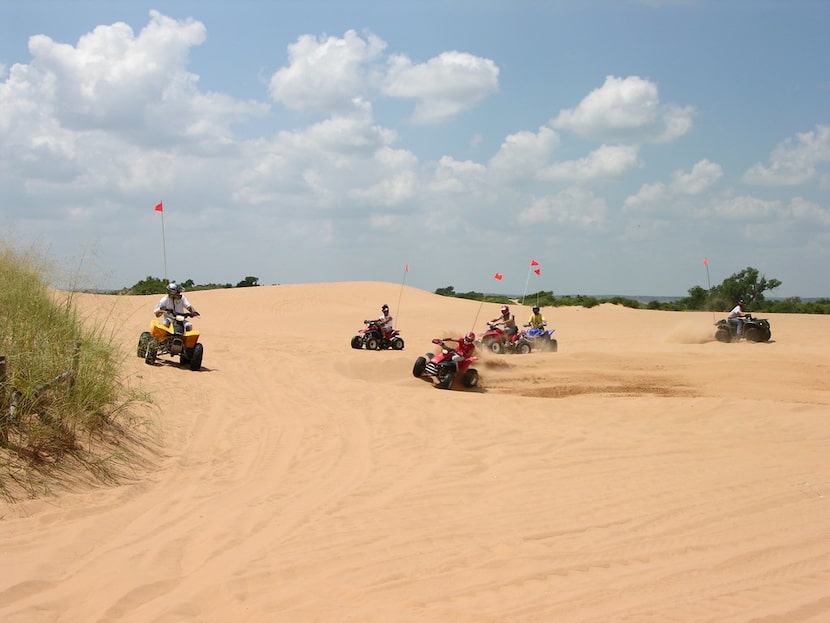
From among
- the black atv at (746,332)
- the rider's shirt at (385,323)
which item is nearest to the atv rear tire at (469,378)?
the rider's shirt at (385,323)

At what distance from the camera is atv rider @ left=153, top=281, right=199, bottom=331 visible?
1187 cm

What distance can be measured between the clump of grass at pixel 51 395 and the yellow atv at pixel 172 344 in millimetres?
4722

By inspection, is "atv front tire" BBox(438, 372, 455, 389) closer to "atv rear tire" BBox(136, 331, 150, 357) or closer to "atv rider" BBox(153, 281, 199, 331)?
"atv rider" BBox(153, 281, 199, 331)

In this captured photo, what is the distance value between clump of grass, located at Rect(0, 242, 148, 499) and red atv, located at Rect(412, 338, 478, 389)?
21.6ft

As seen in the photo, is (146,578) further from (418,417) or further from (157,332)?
(157,332)

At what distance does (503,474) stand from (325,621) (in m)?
3.25

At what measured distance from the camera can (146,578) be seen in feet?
12.1

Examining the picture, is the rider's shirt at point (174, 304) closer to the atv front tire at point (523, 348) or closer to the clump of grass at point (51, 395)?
the clump of grass at point (51, 395)

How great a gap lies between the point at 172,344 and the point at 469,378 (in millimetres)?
5452

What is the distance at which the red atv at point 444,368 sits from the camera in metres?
12.3

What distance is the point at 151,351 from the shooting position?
11.3m

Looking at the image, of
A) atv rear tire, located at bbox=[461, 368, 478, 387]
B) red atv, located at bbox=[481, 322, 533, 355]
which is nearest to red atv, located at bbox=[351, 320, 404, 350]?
red atv, located at bbox=[481, 322, 533, 355]

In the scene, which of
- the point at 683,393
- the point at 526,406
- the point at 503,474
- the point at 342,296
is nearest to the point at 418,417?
the point at 526,406

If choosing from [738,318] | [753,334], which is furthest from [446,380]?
[753,334]
